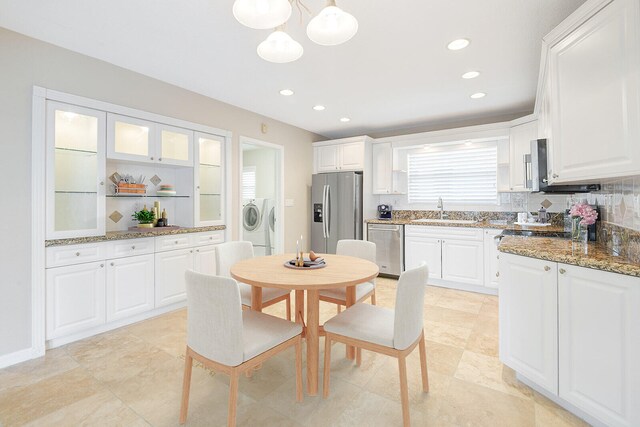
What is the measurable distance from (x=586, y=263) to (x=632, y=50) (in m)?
0.99

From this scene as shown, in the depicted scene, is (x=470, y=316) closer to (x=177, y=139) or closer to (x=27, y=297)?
(x=177, y=139)

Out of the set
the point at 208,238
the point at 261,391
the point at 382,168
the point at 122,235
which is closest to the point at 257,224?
the point at 208,238

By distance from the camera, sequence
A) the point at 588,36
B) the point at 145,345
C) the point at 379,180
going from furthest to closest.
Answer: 1. the point at 379,180
2. the point at 145,345
3. the point at 588,36

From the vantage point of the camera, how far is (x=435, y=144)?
15.0 feet

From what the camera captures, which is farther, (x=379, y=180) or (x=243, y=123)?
(x=379, y=180)

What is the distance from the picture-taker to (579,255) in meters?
1.63

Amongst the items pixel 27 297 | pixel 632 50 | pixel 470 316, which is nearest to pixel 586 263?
pixel 632 50

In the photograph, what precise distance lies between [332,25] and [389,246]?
3519 mm

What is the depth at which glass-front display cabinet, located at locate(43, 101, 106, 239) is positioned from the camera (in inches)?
93.7

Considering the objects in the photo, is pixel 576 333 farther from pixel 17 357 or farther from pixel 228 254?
pixel 17 357

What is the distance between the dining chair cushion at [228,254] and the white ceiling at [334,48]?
1641 millimetres

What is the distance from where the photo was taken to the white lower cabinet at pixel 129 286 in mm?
2699

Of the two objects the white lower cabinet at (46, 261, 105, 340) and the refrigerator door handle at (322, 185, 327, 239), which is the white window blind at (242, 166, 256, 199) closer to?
the refrigerator door handle at (322, 185, 327, 239)

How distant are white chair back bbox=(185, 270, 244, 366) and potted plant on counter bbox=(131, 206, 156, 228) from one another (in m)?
1.98
